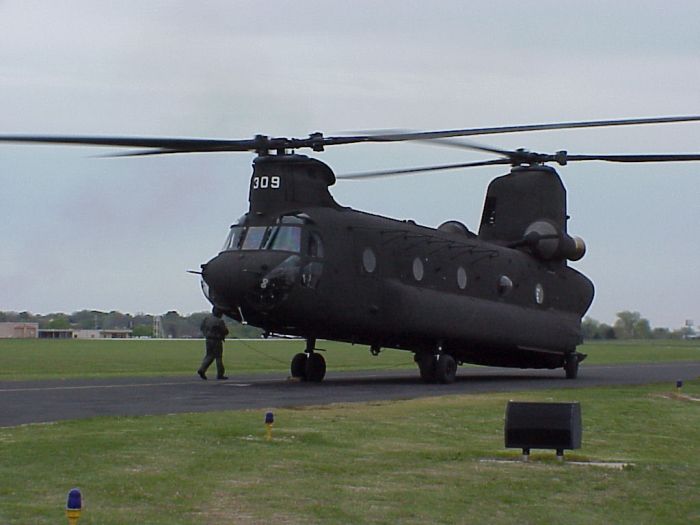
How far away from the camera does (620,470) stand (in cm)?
1636

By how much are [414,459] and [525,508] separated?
3343 millimetres

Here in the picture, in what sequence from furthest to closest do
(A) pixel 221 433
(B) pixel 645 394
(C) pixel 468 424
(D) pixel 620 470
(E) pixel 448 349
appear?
(E) pixel 448 349, (B) pixel 645 394, (C) pixel 468 424, (A) pixel 221 433, (D) pixel 620 470

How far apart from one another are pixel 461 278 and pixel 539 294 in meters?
4.57

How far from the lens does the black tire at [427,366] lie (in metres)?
34.3

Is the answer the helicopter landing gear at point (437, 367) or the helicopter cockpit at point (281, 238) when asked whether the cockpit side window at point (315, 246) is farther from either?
the helicopter landing gear at point (437, 367)

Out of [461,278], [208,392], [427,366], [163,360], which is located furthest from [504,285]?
[163,360]

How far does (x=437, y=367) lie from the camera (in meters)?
34.2

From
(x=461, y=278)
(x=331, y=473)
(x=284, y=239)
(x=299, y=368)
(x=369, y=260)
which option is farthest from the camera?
(x=461, y=278)

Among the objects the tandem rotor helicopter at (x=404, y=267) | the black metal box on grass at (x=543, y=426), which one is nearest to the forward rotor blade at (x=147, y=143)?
the tandem rotor helicopter at (x=404, y=267)

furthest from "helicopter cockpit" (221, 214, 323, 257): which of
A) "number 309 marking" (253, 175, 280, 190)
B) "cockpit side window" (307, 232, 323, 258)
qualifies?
"number 309 marking" (253, 175, 280, 190)

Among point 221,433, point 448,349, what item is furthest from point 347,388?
point 221,433

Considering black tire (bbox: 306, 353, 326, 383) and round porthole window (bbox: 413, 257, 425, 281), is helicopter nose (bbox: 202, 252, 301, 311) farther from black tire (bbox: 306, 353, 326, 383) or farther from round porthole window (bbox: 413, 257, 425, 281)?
round porthole window (bbox: 413, 257, 425, 281)

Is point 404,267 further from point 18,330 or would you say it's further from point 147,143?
point 18,330

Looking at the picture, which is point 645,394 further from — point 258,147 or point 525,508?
point 525,508
